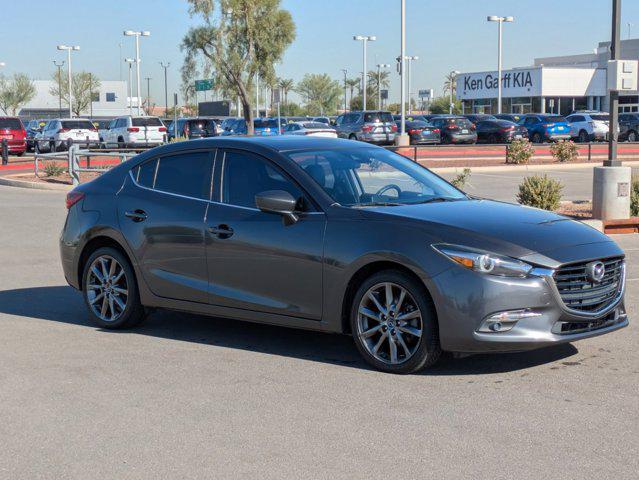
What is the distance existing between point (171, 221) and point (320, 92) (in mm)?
132743

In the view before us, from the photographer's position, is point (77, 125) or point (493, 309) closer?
point (493, 309)

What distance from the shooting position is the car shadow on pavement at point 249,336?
7.16 metres

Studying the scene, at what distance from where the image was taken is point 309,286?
7168 mm

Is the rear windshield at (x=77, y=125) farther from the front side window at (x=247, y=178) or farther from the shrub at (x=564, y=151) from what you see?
the front side window at (x=247, y=178)

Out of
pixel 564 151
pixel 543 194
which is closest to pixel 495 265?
pixel 543 194

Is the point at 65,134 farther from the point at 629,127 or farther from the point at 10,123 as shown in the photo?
the point at 629,127

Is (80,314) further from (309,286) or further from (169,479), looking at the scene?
(169,479)

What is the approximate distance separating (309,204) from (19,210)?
14.4m

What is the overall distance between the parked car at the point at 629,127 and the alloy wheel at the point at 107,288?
1897 inches

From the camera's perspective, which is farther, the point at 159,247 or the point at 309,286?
the point at 159,247

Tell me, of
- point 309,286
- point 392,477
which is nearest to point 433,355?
point 309,286

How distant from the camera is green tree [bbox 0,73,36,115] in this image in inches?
5172

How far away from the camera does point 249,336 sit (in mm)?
8250

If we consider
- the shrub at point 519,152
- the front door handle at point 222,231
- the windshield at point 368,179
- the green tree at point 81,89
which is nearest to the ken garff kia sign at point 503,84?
the shrub at point 519,152
